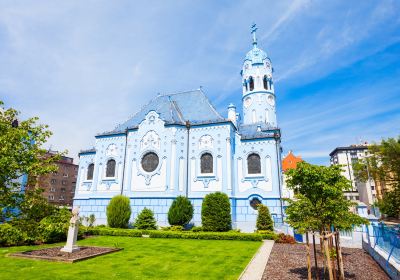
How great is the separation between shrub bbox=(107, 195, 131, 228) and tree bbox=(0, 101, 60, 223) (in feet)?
62.5

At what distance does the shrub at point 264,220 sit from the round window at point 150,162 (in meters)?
12.5

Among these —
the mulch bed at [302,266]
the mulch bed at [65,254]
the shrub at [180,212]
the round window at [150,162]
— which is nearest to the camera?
the mulch bed at [302,266]

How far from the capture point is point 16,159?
22.7ft

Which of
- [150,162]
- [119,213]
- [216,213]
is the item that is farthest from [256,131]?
[119,213]

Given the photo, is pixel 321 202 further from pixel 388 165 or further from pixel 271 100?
pixel 271 100

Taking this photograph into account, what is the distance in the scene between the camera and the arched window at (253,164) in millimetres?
27534

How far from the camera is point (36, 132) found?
7770 mm

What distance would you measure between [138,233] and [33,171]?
656 inches

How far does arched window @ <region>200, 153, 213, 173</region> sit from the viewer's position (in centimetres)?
2744

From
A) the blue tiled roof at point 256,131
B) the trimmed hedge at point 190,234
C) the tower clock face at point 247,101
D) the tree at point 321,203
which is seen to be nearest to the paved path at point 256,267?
the tree at point 321,203

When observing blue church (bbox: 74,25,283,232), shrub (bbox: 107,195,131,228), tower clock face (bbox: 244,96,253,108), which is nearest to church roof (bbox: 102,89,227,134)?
blue church (bbox: 74,25,283,232)

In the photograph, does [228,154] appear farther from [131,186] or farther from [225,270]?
[225,270]

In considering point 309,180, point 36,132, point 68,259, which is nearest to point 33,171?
point 36,132

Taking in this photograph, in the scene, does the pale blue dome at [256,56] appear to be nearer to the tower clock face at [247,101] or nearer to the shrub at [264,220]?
the tower clock face at [247,101]
